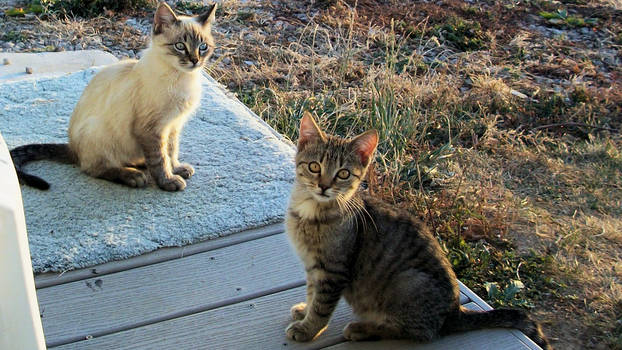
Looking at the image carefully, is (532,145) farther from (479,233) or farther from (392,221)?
(392,221)

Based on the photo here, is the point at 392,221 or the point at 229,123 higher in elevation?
the point at 392,221

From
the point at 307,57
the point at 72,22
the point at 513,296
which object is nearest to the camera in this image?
the point at 513,296

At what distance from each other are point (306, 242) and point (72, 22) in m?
4.51

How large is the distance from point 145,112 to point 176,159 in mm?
313

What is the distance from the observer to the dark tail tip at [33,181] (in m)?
2.92

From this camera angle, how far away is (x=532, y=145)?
175 inches

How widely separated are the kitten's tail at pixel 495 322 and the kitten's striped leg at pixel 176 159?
1.60 metres

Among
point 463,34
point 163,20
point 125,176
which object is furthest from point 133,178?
point 463,34

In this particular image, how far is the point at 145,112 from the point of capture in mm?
3090

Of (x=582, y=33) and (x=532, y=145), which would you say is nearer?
(x=532, y=145)

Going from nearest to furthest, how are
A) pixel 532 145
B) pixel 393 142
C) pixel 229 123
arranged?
pixel 229 123, pixel 393 142, pixel 532 145

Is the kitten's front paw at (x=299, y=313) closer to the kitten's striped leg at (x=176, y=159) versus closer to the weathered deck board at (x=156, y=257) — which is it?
the weathered deck board at (x=156, y=257)

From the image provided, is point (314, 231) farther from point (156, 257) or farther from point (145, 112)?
point (145, 112)

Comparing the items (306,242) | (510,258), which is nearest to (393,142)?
(510,258)
